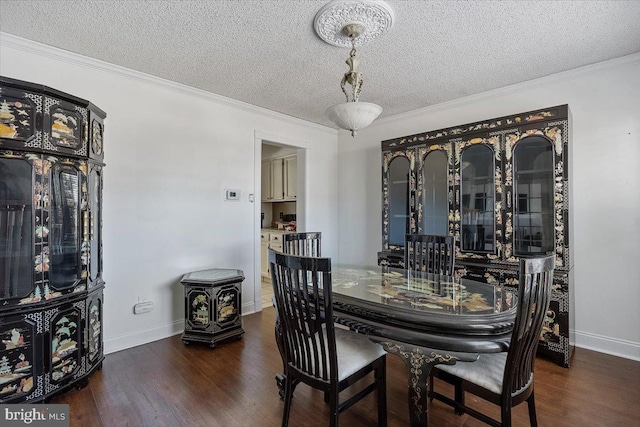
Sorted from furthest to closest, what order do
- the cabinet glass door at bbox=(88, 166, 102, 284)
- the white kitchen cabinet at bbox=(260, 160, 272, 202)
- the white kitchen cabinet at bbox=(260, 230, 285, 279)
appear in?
the white kitchen cabinet at bbox=(260, 160, 272, 202)
the white kitchen cabinet at bbox=(260, 230, 285, 279)
the cabinet glass door at bbox=(88, 166, 102, 284)

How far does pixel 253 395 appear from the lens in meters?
2.14

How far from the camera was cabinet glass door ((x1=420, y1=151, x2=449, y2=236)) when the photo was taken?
339 cm

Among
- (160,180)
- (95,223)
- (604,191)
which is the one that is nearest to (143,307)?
(95,223)

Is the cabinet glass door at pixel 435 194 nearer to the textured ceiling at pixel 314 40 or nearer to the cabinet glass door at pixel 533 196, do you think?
the cabinet glass door at pixel 533 196

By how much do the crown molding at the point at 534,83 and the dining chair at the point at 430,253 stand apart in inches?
75.7

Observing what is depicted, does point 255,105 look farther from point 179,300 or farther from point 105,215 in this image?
point 179,300

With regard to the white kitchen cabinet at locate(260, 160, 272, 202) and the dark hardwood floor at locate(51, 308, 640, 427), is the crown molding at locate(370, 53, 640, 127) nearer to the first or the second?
the dark hardwood floor at locate(51, 308, 640, 427)

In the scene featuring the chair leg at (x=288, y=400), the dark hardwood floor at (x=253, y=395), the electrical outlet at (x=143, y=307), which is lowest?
the dark hardwood floor at (x=253, y=395)

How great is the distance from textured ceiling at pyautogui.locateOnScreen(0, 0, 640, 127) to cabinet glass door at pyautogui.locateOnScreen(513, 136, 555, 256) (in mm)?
796

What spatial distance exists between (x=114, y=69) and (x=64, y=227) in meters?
1.55

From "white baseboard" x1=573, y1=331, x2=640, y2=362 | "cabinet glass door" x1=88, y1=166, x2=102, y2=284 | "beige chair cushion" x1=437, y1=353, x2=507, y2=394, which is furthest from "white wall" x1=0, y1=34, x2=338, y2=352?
"white baseboard" x1=573, y1=331, x2=640, y2=362

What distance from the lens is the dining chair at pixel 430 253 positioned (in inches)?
102

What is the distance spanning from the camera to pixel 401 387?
2254 millimetres

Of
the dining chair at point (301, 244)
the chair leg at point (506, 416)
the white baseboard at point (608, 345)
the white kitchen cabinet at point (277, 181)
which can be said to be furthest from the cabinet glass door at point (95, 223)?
the white baseboard at point (608, 345)
